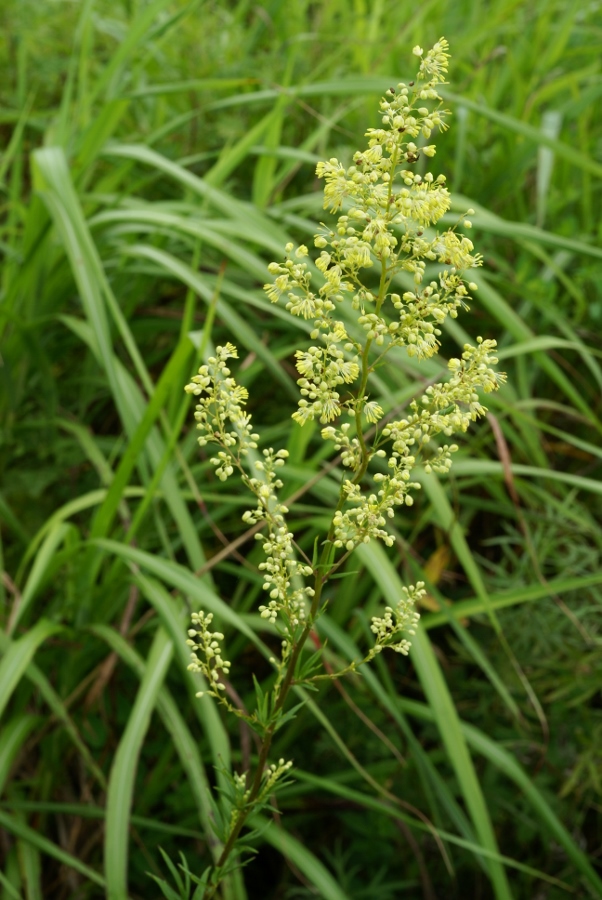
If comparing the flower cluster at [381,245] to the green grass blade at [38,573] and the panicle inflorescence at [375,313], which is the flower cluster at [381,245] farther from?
the green grass blade at [38,573]

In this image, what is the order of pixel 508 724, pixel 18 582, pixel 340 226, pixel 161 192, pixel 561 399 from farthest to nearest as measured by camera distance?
pixel 161 192, pixel 561 399, pixel 508 724, pixel 18 582, pixel 340 226

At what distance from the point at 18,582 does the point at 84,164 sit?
98cm

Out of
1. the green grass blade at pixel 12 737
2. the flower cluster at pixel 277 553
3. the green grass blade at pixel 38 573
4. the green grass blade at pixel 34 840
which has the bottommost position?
the green grass blade at pixel 34 840

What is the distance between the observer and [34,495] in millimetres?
1940

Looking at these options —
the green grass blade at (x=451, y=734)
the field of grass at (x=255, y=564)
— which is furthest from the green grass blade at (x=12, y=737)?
the green grass blade at (x=451, y=734)

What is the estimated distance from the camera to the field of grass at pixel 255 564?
1.68 meters

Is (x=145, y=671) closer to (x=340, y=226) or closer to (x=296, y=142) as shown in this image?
(x=340, y=226)

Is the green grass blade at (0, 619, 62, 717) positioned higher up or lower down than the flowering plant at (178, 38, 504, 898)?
lower down

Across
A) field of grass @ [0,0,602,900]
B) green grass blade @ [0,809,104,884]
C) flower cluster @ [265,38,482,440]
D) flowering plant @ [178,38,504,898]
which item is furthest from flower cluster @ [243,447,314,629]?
green grass blade @ [0,809,104,884]

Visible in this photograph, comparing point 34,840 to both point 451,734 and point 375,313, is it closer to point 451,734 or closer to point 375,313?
point 451,734

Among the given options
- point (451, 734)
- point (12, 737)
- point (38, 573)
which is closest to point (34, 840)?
point (12, 737)

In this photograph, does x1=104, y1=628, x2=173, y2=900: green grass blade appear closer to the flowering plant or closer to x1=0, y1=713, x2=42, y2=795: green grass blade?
x1=0, y1=713, x2=42, y2=795: green grass blade

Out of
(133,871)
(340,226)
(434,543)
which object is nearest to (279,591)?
(340,226)

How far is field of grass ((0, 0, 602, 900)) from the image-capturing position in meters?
1.68
